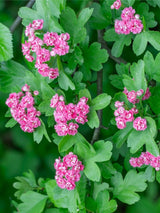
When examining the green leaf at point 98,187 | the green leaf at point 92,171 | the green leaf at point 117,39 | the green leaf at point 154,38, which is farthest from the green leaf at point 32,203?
the green leaf at point 154,38

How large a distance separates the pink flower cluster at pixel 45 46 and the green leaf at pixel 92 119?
0.19 metres

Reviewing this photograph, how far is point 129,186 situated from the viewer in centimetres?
141

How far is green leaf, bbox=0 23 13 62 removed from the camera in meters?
1.42

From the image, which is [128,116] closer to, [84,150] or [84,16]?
[84,150]

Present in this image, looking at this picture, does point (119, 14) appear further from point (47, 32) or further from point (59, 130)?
point (59, 130)

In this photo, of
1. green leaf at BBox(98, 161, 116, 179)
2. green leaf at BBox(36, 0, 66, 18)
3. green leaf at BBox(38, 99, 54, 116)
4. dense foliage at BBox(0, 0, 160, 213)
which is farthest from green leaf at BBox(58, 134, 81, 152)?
green leaf at BBox(36, 0, 66, 18)

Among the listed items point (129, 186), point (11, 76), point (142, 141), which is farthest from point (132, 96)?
point (11, 76)

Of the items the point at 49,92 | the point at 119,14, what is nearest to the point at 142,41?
the point at 119,14

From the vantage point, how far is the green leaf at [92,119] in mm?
1165

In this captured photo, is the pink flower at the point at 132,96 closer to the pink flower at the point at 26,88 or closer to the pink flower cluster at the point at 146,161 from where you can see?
the pink flower cluster at the point at 146,161

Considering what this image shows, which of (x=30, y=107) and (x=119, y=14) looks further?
(x=119, y=14)

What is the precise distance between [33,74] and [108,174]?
0.51 meters

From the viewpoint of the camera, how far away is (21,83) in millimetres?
1434

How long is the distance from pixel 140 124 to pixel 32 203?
0.71 meters
